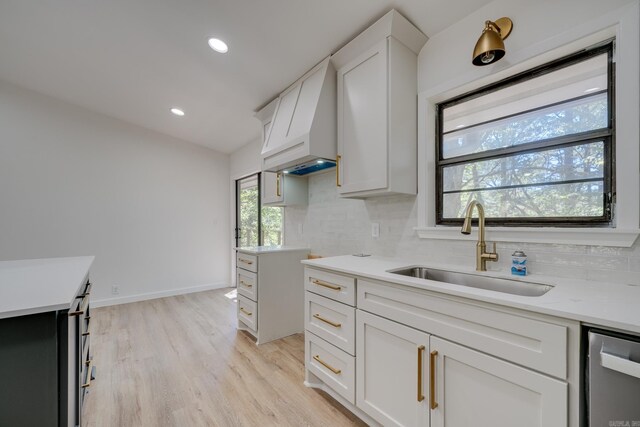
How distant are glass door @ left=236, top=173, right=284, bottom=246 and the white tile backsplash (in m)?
0.51

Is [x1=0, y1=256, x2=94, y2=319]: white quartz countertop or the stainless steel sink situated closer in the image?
[x1=0, y1=256, x2=94, y2=319]: white quartz countertop

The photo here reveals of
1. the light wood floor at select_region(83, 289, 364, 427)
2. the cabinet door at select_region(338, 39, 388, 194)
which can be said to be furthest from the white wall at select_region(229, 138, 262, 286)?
the cabinet door at select_region(338, 39, 388, 194)

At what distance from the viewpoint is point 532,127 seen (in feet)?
5.05

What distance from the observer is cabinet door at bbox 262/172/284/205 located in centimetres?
298

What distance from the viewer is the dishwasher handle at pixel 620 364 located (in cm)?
71

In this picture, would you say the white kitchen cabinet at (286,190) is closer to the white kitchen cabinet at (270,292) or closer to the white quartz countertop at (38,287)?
the white kitchen cabinet at (270,292)

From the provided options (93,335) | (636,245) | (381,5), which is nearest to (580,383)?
(636,245)

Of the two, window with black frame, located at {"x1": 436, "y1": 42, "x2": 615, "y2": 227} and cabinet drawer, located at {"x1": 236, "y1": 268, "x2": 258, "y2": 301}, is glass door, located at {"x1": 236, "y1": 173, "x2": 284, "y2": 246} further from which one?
window with black frame, located at {"x1": 436, "y1": 42, "x2": 615, "y2": 227}

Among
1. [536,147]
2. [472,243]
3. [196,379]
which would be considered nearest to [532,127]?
[536,147]

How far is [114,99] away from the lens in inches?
137

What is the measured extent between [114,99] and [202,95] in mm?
1399

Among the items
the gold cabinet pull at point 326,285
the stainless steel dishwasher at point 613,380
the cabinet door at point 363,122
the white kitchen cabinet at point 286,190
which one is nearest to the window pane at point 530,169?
the cabinet door at point 363,122

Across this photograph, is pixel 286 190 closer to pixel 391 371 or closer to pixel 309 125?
pixel 309 125

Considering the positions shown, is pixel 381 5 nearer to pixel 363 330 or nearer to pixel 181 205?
pixel 363 330
